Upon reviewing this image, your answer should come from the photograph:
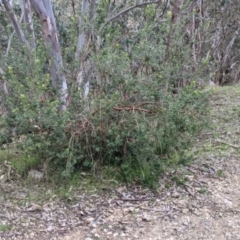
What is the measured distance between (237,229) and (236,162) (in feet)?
3.76

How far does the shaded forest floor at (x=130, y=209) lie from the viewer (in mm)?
2656

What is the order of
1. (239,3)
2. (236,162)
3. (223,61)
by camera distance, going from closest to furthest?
(236,162) → (239,3) → (223,61)

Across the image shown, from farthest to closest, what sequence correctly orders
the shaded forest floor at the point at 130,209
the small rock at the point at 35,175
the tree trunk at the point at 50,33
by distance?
the tree trunk at the point at 50,33 → the small rock at the point at 35,175 → the shaded forest floor at the point at 130,209

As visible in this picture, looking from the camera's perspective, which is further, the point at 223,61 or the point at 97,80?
the point at 223,61

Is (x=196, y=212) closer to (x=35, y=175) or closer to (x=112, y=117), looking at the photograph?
(x=112, y=117)

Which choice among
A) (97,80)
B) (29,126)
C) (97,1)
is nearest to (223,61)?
(97,1)

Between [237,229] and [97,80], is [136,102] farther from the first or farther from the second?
[237,229]

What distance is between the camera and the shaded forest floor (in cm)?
266

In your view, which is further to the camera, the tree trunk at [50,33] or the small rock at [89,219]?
the tree trunk at [50,33]

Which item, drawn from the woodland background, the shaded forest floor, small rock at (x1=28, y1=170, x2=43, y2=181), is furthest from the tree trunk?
the shaded forest floor

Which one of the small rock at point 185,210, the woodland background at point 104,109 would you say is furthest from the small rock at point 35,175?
the small rock at point 185,210

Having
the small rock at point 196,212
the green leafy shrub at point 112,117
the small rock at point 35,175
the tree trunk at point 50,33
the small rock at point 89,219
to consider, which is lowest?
the small rock at point 89,219

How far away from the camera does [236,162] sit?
3709 millimetres

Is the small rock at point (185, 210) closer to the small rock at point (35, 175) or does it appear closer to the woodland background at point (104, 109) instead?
the woodland background at point (104, 109)
